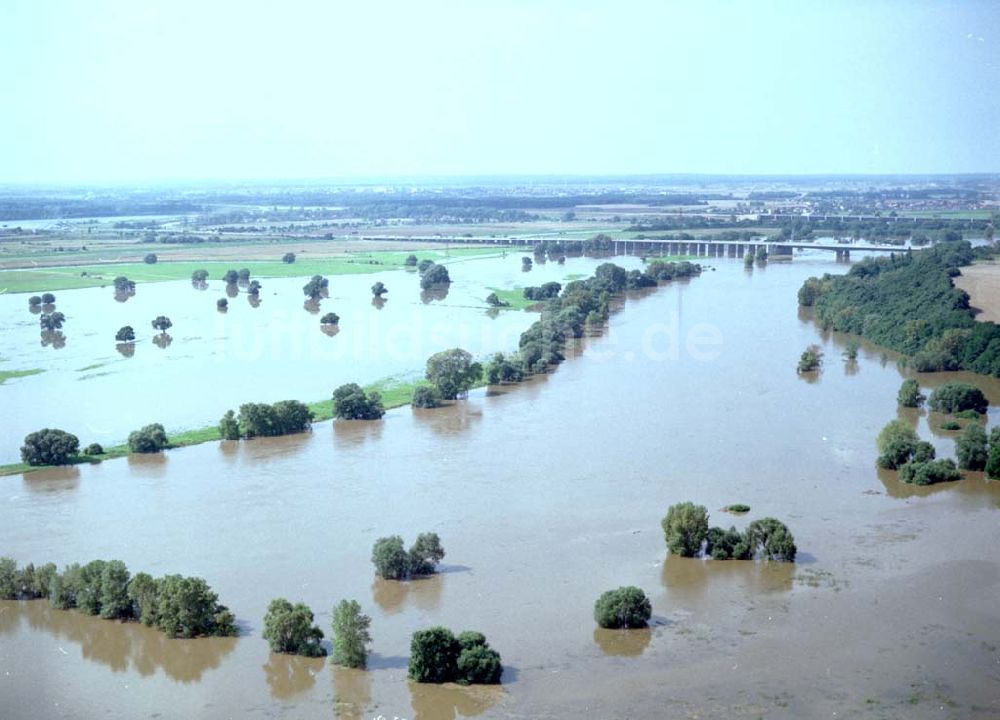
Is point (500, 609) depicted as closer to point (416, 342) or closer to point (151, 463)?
point (151, 463)

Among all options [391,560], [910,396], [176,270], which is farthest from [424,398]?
[176,270]

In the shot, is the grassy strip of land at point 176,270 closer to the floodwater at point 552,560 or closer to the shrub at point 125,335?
the shrub at point 125,335

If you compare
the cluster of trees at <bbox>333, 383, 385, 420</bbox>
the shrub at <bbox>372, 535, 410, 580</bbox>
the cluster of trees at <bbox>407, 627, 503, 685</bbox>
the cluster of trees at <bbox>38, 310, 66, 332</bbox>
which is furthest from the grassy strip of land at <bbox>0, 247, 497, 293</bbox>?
the cluster of trees at <bbox>407, 627, 503, 685</bbox>

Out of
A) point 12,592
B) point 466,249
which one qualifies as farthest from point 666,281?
point 12,592

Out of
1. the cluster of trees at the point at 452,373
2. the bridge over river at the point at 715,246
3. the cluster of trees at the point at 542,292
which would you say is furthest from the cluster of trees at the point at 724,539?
the bridge over river at the point at 715,246

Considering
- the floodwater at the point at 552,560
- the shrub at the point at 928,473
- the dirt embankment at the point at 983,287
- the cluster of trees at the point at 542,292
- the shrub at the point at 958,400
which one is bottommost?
the floodwater at the point at 552,560

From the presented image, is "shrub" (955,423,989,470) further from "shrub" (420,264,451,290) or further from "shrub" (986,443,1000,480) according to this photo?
"shrub" (420,264,451,290)
